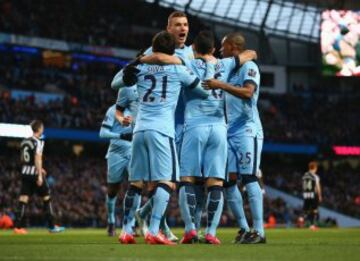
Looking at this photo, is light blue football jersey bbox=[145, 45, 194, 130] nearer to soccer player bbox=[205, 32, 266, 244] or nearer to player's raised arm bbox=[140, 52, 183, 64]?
soccer player bbox=[205, 32, 266, 244]

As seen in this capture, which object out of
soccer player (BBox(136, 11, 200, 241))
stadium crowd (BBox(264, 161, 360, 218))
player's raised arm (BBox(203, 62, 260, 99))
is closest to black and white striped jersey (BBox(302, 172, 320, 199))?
soccer player (BBox(136, 11, 200, 241))

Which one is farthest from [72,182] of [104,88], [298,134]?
[298,134]

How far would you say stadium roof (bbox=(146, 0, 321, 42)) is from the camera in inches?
2381

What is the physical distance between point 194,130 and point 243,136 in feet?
2.61

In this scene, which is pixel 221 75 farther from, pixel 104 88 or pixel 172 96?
pixel 104 88

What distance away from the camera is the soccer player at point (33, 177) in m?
17.9

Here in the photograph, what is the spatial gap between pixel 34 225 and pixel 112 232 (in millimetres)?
16912

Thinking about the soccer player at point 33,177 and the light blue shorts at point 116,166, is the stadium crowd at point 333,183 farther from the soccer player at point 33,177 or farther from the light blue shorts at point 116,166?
the light blue shorts at point 116,166

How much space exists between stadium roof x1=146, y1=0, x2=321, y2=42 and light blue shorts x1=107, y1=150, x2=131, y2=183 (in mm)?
44583

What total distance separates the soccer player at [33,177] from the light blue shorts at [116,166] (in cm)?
342

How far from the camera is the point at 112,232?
1525 centimetres

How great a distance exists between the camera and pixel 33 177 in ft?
59.4

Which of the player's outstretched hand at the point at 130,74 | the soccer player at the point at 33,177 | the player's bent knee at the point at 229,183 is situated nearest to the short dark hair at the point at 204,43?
the player's outstretched hand at the point at 130,74

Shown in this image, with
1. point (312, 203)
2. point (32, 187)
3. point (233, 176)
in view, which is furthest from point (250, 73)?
point (312, 203)
